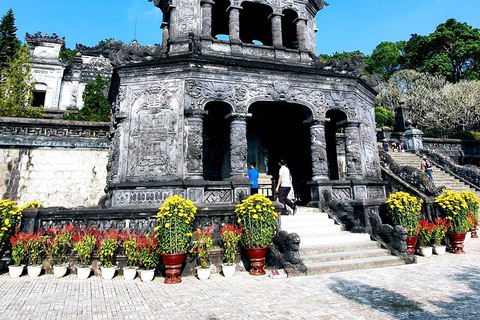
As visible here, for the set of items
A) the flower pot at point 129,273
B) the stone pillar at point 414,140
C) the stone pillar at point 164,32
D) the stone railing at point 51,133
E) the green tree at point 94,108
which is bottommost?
the flower pot at point 129,273

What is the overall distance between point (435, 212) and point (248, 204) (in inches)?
256

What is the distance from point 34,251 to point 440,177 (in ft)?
65.2

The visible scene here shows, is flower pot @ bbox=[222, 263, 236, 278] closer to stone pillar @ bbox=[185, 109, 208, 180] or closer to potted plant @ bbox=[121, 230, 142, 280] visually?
potted plant @ bbox=[121, 230, 142, 280]

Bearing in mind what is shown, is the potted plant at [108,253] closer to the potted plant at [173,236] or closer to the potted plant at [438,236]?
the potted plant at [173,236]

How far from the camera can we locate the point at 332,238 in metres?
8.20

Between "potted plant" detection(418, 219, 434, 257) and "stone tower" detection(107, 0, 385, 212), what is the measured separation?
3.01 meters

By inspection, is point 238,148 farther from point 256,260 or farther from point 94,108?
point 94,108

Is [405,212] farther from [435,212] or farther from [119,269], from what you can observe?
[119,269]

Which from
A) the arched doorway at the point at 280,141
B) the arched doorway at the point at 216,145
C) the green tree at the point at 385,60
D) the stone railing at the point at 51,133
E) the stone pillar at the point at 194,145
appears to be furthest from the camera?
the green tree at the point at 385,60

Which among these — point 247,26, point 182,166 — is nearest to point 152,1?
point 247,26

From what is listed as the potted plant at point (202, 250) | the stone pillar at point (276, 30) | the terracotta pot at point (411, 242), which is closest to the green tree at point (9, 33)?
the stone pillar at point (276, 30)

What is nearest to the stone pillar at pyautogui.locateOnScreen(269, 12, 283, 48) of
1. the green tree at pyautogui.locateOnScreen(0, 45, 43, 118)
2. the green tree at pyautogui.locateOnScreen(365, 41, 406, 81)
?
the green tree at pyautogui.locateOnScreen(0, 45, 43, 118)

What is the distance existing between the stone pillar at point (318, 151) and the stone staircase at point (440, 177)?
378 inches

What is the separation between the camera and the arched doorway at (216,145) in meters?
13.2
